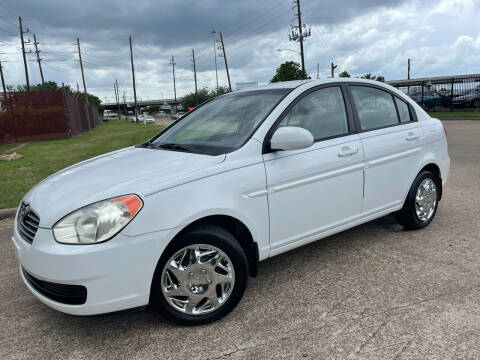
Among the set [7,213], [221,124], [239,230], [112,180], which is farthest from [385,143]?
[7,213]

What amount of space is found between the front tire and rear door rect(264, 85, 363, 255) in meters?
0.47

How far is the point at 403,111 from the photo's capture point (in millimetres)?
4301

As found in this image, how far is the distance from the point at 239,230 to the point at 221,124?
3.75 ft

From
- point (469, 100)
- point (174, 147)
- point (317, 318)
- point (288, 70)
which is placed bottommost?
point (317, 318)

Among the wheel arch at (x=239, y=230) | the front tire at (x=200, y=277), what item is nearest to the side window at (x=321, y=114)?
the wheel arch at (x=239, y=230)

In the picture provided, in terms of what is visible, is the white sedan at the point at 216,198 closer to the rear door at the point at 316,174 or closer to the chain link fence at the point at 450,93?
the rear door at the point at 316,174

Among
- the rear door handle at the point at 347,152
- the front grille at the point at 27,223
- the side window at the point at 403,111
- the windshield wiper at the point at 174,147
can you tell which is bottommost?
the front grille at the point at 27,223

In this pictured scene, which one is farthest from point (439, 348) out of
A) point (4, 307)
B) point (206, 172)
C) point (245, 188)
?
point (4, 307)

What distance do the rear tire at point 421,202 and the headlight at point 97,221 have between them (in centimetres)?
299

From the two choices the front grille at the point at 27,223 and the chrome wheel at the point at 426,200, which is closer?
the front grille at the point at 27,223

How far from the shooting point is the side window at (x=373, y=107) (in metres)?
3.86

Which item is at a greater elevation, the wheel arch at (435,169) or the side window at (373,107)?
the side window at (373,107)

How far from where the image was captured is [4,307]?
321cm

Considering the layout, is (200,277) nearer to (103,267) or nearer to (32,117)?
(103,267)
